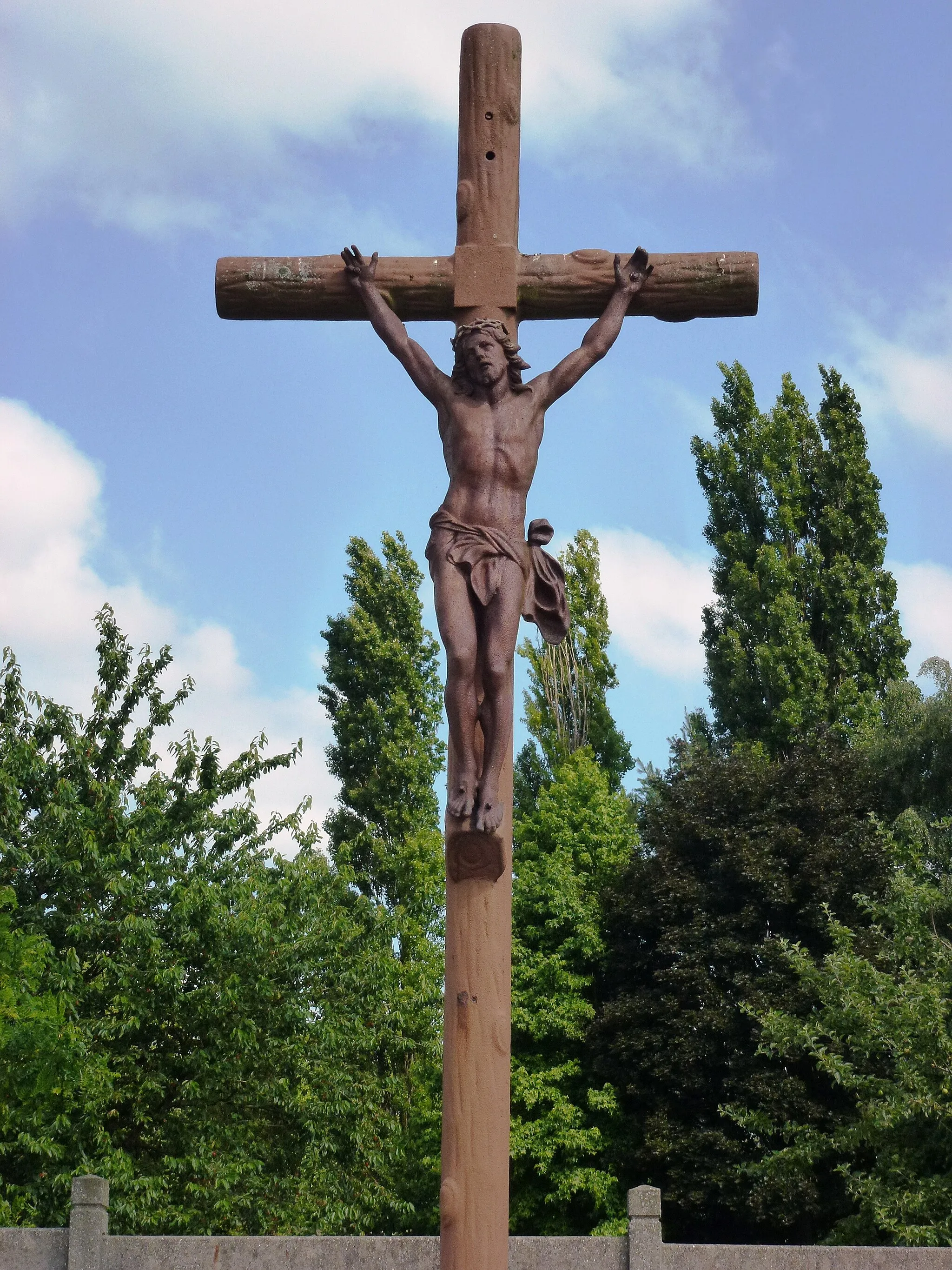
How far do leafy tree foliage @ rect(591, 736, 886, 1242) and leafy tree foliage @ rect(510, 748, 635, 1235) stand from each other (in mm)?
492

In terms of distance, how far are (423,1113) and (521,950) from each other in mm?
3044

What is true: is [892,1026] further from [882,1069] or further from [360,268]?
[360,268]

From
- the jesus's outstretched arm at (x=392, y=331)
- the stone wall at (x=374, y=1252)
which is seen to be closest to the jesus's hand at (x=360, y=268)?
the jesus's outstretched arm at (x=392, y=331)

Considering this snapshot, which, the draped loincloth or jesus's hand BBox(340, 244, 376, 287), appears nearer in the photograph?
the draped loincloth

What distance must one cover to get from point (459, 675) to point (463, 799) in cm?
44

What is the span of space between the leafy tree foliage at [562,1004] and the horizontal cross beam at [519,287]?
65.4ft

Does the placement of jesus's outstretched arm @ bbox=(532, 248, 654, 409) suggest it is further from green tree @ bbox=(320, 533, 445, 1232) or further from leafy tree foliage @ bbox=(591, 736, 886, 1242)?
green tree @ bbox=(320, 533, 445, 1232)

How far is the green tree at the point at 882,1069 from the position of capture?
17.1 metres

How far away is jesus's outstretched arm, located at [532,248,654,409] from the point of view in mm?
6328

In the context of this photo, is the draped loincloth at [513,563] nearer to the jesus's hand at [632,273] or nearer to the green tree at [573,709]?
the jesus's hand at [632,273]

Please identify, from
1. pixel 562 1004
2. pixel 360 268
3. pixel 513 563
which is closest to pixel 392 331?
pixel 360 268

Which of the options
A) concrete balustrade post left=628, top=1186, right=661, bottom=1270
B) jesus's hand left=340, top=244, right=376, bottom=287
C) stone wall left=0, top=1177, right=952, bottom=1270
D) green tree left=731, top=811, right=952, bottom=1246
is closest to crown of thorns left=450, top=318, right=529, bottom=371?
jesus's hand left=340, top=244, right=376, bottom=287

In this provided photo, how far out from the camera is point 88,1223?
14078 millimetres

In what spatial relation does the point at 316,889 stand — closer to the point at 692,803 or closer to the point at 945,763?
the point at 692,803
